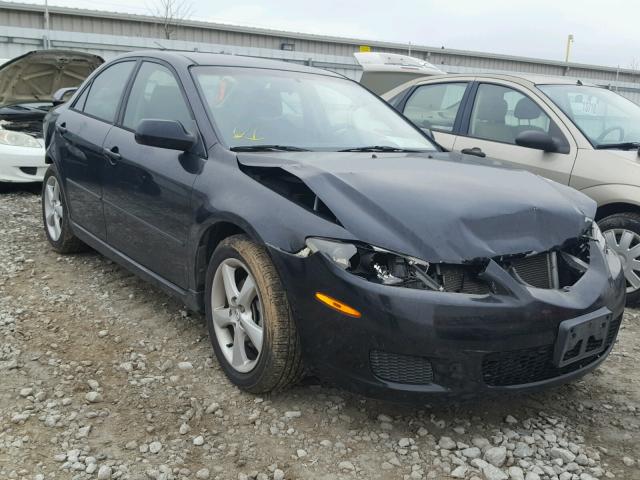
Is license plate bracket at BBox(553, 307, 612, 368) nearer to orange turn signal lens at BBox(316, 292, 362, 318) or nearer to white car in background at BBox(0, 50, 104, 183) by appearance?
orange turn signal lens at BBox(316, 292, 362, 318)

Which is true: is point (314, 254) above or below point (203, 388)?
above

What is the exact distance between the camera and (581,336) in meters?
2.37

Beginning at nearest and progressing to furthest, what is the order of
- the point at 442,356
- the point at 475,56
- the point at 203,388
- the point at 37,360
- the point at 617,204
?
the point at 442,356 → the point at 203,388 → the point at 37,360 → the point at 617,204 → the point at 475,56

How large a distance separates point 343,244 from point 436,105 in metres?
3.54

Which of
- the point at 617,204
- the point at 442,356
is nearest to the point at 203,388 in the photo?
the point at 442,356

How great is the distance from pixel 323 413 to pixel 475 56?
2494 centimetres

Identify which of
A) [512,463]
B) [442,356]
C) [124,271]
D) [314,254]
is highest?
[314,254]

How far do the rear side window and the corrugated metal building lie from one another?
31.6 feet

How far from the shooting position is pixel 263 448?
2.38 metres

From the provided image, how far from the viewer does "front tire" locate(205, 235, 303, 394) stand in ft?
8.19

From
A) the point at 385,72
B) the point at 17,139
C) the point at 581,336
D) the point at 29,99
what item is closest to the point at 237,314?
the point at 581,336

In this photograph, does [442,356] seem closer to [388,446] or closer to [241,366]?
[388,446]

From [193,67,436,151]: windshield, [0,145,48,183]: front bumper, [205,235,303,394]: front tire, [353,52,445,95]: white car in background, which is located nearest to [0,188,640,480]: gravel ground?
[205,235,303,394]: front tire

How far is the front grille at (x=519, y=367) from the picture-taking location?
2.28 metres
